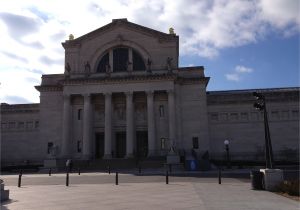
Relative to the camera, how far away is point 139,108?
5409 cm

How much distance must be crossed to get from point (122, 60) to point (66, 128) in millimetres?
13516

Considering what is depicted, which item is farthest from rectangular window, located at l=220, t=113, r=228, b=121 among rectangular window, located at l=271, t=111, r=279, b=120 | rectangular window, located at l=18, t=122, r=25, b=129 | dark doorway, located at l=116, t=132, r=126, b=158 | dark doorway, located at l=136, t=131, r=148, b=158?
rectangular window, located at l=18, t=122, r=25, b=129

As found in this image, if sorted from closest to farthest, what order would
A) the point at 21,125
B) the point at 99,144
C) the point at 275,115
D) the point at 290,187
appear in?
the point at 290,187 < the point at 275,115 < the point at 99,144 < the point at 21,125

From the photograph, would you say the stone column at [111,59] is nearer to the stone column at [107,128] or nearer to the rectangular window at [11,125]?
the stone column at [107,128]

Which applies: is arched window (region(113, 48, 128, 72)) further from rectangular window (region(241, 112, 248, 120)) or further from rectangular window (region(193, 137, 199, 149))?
rectangular window (region(241, 112, 248, 120))

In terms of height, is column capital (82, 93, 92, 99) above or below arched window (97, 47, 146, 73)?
below

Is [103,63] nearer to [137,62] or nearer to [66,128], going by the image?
[137,62]

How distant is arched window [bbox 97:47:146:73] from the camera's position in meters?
54.8

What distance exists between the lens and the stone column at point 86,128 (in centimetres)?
5094

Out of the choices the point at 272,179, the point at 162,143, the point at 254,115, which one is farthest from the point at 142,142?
the point at 272,179

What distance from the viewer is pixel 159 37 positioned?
54688 millimetres

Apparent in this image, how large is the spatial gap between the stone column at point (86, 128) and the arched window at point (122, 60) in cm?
610

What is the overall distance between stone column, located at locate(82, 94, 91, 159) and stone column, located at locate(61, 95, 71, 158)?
8.22 ft

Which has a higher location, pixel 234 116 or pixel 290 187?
pixel 234 116
